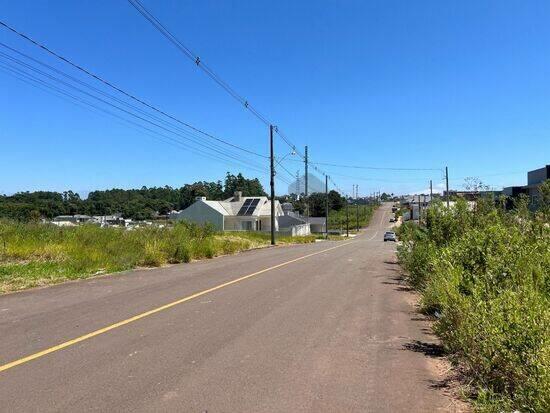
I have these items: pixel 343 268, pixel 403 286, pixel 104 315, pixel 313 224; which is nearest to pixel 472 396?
pixel 104 315

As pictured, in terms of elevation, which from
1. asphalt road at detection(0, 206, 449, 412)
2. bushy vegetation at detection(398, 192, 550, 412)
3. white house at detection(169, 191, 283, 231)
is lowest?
asphalt road at detection(0, 206, 449, 412)

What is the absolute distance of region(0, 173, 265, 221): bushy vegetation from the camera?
116ft

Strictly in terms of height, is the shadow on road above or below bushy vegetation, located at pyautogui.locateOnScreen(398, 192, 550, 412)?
below

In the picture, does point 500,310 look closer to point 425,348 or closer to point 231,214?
point 425,348

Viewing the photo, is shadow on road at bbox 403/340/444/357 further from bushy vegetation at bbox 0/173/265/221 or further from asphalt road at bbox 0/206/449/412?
bushy vegetation at bbox 0/173/265/221

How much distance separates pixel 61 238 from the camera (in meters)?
18.7

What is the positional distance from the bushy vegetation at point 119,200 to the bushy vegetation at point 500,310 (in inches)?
672

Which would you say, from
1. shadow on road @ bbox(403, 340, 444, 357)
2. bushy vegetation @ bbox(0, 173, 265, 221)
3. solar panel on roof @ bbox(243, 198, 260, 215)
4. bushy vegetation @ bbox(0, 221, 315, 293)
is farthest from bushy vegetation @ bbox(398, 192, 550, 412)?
solar panel on roof @ bbox(243, 198, 260, 215)

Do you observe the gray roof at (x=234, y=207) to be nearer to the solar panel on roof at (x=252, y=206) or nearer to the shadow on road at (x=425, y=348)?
the solar panel on roof at (x=252, y=206)

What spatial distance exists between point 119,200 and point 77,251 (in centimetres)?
8738

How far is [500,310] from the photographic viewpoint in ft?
17.5

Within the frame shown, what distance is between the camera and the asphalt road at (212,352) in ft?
16.6

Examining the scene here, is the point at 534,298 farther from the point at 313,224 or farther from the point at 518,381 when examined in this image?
the point at 313,224

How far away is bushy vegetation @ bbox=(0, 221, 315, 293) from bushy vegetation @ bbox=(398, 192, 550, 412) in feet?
33.7
